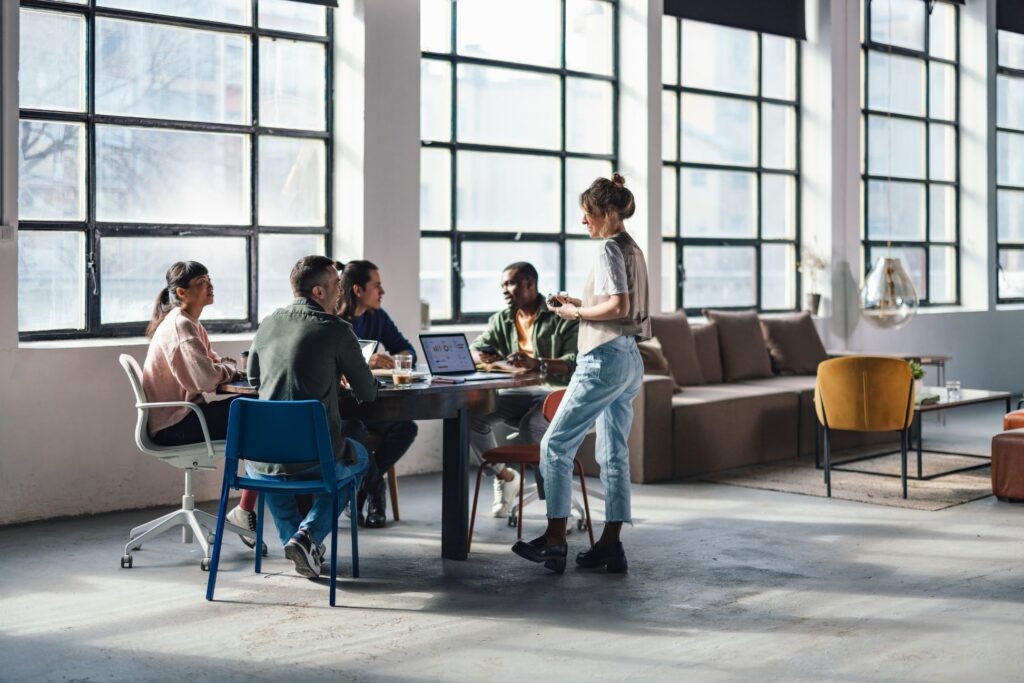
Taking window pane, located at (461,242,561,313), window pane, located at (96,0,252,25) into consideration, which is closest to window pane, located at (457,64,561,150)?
window pane, located at (461,242,561,313)

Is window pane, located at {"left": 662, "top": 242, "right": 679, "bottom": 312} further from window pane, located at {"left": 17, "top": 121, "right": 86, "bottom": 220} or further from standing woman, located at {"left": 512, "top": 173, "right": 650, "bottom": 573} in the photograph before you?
window pane, located at {"left": 17, "top": 121, "right": 86, "bottom": 220}

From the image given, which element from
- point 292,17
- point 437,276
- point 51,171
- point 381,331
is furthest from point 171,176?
point 437,276

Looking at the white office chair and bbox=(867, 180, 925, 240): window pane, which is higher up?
bbox=(867, 180, 925, 240): window pane

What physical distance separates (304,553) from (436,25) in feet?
13.5

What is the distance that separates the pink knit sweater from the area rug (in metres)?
3.26

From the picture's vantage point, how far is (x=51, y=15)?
6168 mm

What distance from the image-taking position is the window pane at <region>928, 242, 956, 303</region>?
11.7m

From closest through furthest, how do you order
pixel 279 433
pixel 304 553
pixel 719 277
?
1. pixel 279 433
2. pixel 304 553
3. pixel 719 277

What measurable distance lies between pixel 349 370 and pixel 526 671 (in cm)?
139

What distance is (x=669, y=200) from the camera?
9297 millimetres

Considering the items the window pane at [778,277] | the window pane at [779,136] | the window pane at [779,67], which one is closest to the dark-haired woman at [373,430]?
the window pane at [778,277]

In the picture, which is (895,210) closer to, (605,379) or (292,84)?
(292,84)

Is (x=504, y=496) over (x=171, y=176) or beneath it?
beneath

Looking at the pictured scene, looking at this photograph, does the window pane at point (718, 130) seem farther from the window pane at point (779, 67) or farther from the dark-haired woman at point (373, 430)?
the dark-haired woman at point (373, 430)
